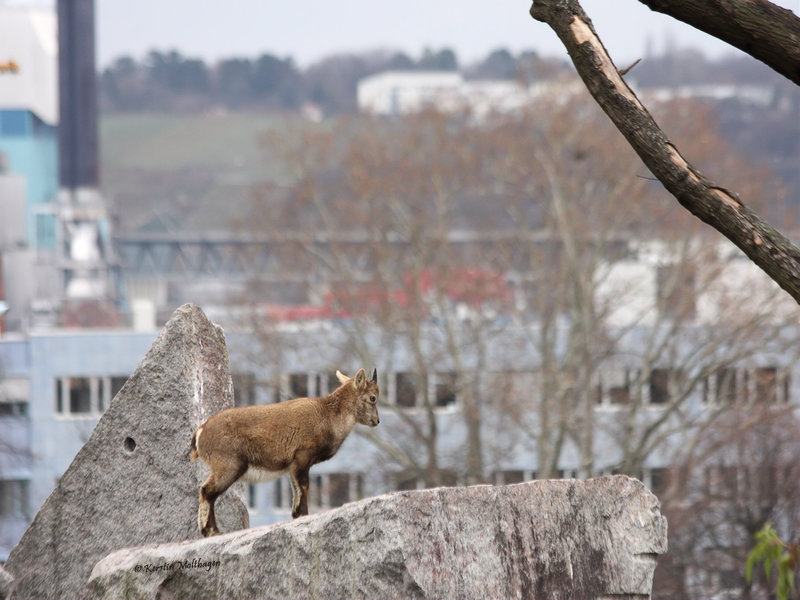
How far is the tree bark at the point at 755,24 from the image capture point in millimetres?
7207

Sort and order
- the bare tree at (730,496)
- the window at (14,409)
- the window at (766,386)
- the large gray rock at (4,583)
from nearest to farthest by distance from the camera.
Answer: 1. the large gray rock at (4,583)
2. the bare tree at (730,496)
3. the window at (766,386)
4. the window at (14,409)

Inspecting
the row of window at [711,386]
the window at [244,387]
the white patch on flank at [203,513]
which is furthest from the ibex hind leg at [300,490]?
the row of window at [711,386]

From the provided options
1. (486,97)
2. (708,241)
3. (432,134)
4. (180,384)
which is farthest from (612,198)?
(180,384)

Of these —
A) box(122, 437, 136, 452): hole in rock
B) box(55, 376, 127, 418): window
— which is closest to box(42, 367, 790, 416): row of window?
box(55, 376, 127, 418): window

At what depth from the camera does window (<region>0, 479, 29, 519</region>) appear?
40.1 m

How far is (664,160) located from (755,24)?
2.89ft

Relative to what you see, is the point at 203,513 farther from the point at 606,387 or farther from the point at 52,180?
the point at 52,180

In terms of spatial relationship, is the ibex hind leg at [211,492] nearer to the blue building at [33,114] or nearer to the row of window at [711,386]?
the row of window at [711,386]

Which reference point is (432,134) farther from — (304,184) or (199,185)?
(199,185)

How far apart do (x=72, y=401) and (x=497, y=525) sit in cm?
4035

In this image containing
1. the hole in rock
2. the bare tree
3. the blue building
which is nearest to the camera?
the hole in rock

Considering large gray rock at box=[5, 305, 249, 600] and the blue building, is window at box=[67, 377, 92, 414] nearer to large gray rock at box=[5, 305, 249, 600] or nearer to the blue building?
the blue building

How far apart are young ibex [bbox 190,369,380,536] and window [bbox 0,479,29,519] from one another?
3305cm

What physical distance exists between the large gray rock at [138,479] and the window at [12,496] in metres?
31.2
